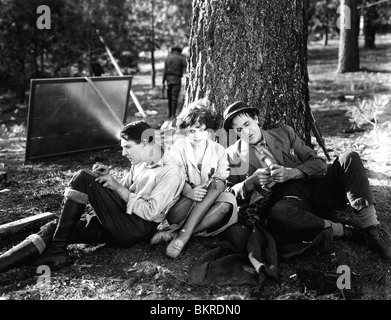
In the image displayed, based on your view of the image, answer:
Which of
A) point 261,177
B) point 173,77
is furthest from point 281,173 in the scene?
point 173,77

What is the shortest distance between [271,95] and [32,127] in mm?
3499

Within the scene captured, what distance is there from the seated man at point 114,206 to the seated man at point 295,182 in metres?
0.59

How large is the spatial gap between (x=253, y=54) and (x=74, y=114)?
3.33 m

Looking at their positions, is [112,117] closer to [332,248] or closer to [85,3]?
[332,248]

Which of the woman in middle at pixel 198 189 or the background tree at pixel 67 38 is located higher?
the background tree at pixel 67 38

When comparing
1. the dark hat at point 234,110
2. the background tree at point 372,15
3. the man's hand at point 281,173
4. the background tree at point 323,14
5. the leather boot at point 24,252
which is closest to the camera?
the leather boot at point 24,252

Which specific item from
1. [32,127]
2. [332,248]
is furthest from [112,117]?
[332,248]

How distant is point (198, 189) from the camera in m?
3.46

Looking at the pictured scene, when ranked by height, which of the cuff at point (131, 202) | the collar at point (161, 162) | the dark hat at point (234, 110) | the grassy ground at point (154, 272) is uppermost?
the dark hat at point (234, 110)

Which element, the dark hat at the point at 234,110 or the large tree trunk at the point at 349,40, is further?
the large tree trunk at the point at 349,40

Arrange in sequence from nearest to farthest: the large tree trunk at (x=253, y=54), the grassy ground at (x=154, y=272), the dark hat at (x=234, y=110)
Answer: the grassy ground at (x=154, y=272) → the dark hat at (x=234, y=110) → the large tree trunk at (x=253, y=54)

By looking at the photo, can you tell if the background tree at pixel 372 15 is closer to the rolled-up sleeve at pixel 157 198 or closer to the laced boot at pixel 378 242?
the laced boot at pixel 378 242

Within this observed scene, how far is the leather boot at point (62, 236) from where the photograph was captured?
3354 millimetres

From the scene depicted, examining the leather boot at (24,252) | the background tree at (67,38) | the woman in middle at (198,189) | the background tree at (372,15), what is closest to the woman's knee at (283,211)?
the woman in middle at (198,189)
